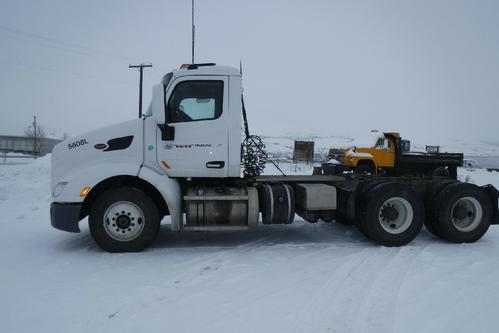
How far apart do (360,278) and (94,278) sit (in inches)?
143

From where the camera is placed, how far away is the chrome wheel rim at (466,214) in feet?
22.6

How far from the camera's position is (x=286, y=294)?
14.1 feet

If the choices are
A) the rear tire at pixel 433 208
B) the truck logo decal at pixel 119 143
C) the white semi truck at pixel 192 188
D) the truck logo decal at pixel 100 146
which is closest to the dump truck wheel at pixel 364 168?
the rear tire at pixel 433 208

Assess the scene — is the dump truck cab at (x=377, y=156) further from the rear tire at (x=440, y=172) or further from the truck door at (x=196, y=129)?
the truck door at (x=196, y=129)

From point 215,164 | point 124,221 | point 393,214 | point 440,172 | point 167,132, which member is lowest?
point 124,221

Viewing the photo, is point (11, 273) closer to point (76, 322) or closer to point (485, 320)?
point (76, 322)

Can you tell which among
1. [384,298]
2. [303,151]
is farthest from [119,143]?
[303,151]

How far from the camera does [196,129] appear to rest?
20.3 ft

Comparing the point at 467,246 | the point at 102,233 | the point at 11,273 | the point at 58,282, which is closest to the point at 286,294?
the point at 58,282

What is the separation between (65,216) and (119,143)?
4.87 feet

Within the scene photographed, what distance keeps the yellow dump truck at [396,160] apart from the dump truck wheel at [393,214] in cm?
1274

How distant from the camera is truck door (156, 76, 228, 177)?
6160mm

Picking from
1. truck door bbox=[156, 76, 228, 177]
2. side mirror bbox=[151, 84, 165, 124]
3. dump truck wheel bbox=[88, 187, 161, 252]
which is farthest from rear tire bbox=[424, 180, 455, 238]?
side mirror bbox=[151, 84, 165, 124]

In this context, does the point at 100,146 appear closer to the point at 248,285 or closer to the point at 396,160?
the point at 248,285
